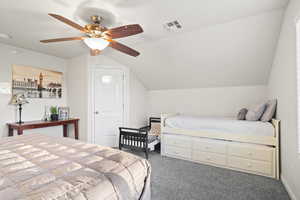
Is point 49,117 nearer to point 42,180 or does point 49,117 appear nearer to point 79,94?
point 79,94

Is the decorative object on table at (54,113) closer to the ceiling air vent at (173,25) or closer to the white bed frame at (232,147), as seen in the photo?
the white bed frame at (232,147)

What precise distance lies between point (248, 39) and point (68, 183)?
2.88 meters

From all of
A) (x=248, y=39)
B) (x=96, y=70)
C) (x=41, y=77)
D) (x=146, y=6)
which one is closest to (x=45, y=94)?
(x=41, y=77)

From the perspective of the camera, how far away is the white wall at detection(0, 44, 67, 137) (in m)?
2.84

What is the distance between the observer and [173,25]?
2.17 metres

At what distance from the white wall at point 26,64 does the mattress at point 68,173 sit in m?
1.90

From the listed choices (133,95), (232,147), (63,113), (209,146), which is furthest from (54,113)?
(232,147)

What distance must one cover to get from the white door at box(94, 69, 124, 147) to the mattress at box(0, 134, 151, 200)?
1.92m

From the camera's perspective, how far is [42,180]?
87 cm

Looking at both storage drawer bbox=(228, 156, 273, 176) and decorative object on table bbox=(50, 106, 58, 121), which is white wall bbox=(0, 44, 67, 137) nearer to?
decorative object on table bbox=(50, 106, 58, 121)

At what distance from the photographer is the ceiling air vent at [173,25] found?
6.95 feet

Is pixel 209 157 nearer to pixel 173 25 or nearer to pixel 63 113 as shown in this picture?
pixel 173 25

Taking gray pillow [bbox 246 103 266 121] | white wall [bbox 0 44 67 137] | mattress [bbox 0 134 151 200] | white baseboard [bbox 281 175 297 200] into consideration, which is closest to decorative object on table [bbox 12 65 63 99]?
white wall [bbox 0 44 67 137]

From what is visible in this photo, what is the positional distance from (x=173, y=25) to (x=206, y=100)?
6.86 ft
